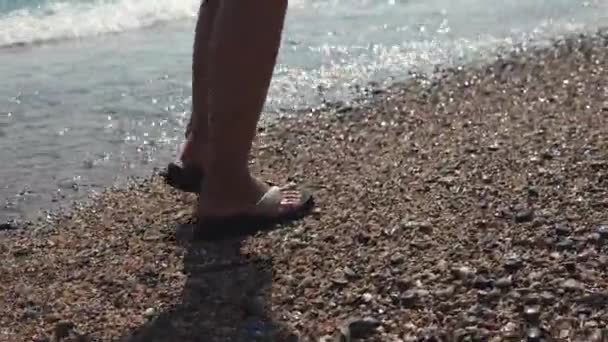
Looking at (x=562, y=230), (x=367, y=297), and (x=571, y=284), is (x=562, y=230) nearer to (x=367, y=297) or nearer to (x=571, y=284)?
(x=571, y=284)

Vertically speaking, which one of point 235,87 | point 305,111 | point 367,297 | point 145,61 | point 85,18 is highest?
point 85,18

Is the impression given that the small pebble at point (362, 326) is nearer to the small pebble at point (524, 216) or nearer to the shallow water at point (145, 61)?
the small pebble at point (524, 216)

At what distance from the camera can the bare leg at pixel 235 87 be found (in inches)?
110

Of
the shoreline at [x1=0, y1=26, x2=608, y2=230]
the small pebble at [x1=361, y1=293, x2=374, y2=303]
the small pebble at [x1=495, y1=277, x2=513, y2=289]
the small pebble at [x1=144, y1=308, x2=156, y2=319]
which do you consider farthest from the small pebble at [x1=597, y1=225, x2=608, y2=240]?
the shoreline at [x1=0, y1=26, x2=608, y2=230]

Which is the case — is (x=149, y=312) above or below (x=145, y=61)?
below

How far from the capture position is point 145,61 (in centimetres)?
639

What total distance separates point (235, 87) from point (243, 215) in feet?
1.43

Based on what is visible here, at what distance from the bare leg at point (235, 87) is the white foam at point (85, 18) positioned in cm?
485

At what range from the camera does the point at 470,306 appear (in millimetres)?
2443

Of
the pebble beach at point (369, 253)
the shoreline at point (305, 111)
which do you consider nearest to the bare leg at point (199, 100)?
the pebble beach at point (369, 253)

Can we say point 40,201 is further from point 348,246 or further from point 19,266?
point 348,246

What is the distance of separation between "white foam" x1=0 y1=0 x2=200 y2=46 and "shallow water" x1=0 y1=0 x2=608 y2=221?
0.06ft

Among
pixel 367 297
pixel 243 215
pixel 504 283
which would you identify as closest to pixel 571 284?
pixel 504 283

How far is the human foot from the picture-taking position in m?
3.03
